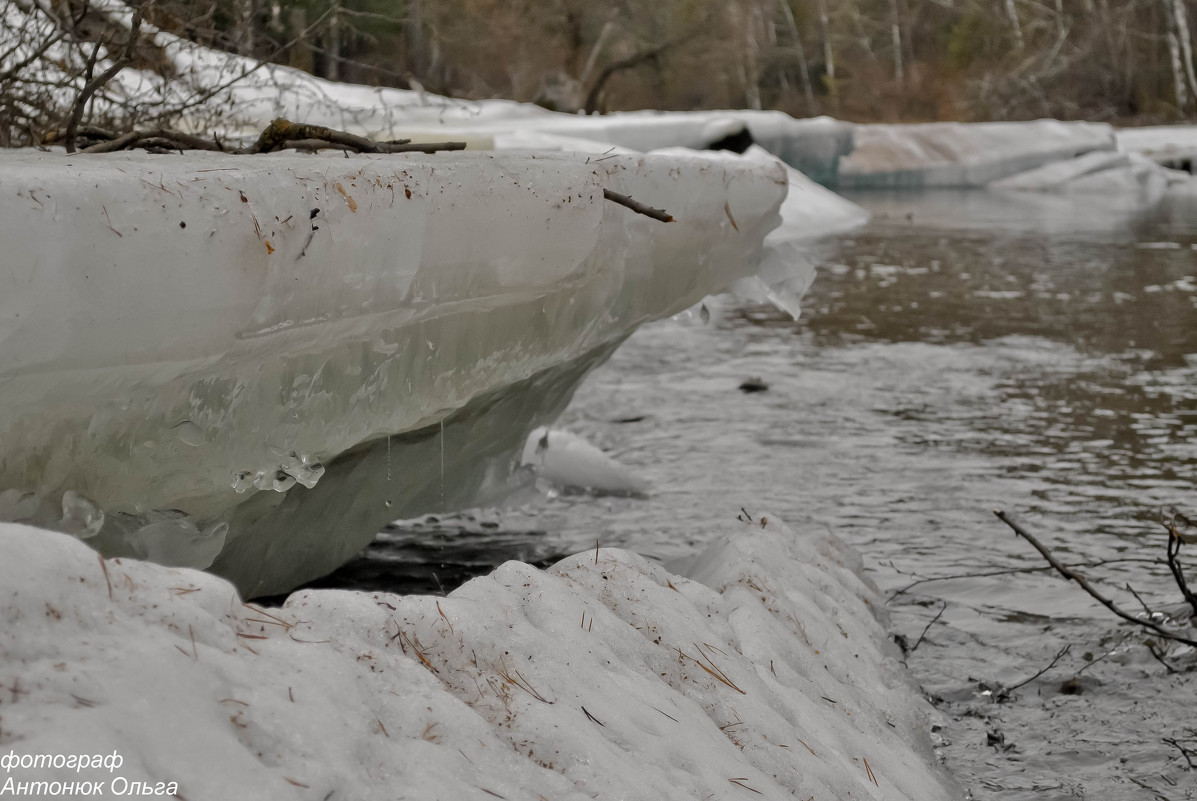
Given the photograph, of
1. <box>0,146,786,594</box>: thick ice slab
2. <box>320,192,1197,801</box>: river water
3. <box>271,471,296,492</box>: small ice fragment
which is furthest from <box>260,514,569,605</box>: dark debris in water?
<box>271,471,296,492</box>: small ice fragment

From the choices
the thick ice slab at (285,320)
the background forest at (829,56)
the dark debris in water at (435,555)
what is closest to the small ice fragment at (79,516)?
the thick ice slab at (285,320)

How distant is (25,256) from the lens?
1.91 m

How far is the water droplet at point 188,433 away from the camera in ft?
7.77

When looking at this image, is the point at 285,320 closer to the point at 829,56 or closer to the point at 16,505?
the point at 16,505

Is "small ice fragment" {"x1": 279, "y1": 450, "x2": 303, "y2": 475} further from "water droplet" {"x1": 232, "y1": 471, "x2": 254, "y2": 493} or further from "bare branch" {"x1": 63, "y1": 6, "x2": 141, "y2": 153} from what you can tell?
"bare branch" {"x1": 63, "y1": 6, "x2": 141, "y2": 153}

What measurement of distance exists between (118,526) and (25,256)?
28.7 inches

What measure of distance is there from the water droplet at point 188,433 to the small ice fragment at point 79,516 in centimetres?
21

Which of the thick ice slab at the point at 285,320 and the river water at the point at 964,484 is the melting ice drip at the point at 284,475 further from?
the river water at the point at 964,484

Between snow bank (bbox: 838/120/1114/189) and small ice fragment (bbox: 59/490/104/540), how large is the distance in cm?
2570

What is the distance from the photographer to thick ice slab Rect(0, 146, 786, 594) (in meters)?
2.04

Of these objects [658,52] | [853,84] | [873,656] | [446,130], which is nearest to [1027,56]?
[853,84]

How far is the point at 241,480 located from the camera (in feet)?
8.47

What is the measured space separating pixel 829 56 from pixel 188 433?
40.3 m

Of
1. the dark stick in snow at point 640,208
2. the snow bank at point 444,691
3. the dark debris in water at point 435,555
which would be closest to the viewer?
the snow bank at point 444,691
